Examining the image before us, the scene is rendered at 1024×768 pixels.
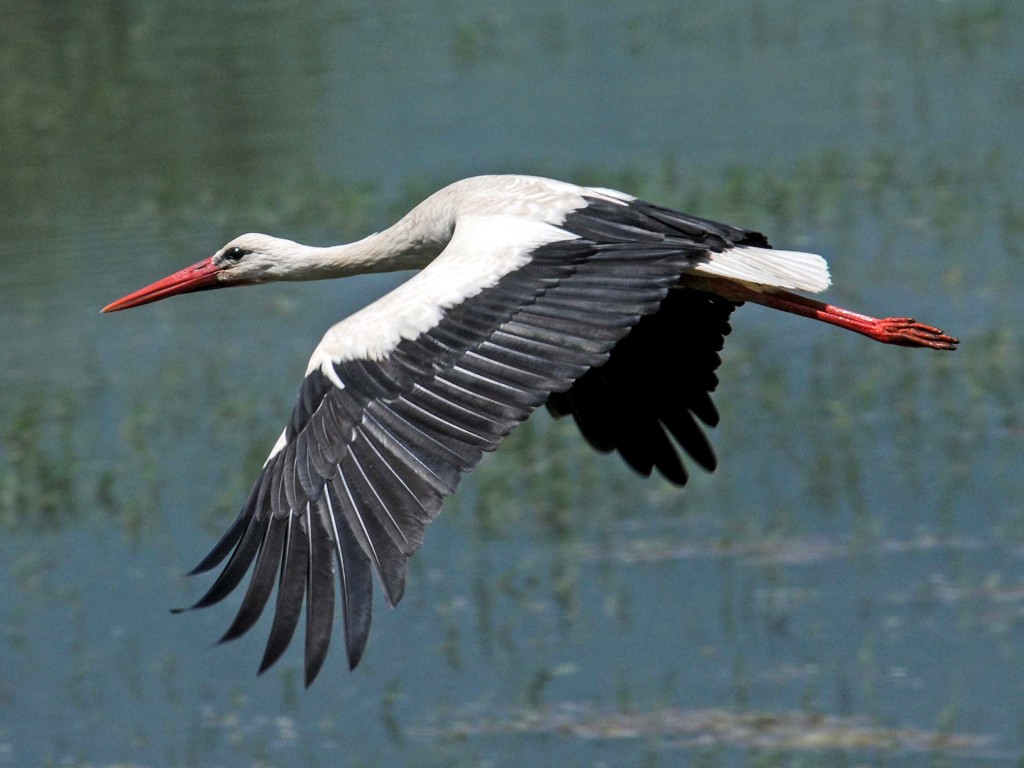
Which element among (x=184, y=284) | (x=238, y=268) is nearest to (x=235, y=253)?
(x=238, y=268)

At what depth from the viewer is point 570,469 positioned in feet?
31.8

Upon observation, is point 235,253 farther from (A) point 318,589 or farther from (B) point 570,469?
(A) point 318,589

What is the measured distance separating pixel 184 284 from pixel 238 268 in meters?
0.27

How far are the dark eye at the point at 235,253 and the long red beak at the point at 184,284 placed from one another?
75 millimetres

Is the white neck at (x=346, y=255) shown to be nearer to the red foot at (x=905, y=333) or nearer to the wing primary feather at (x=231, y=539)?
the red foot at (x=905, y=333)

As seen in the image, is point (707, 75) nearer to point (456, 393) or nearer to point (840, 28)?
point (840, 28)

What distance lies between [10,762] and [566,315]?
131 inches

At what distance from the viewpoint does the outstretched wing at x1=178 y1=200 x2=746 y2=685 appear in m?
4.98

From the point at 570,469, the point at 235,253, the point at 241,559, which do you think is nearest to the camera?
the point at 241,559

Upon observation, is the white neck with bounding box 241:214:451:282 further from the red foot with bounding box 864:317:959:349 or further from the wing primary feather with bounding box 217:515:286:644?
the wing primary feather with bounding box 217:515:286:644

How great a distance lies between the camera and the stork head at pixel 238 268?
7.31m

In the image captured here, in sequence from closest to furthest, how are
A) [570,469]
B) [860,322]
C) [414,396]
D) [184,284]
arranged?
[414,396], [860,322], [184,284], [570,469]

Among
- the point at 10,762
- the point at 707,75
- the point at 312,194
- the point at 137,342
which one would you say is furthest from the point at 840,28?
the point at 10,762

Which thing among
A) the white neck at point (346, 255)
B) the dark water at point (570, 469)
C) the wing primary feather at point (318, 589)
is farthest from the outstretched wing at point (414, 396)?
the dark water at point (570, 469)
